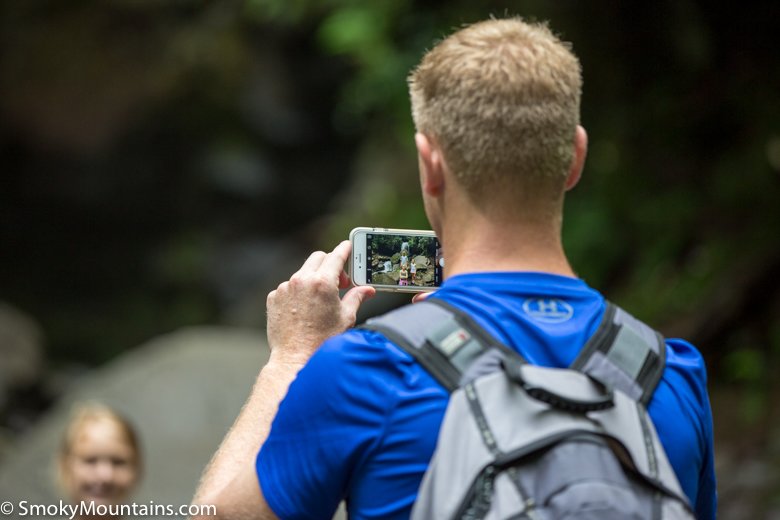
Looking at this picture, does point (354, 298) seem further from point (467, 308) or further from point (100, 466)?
point (100, 466)

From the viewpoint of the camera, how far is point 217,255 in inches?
629

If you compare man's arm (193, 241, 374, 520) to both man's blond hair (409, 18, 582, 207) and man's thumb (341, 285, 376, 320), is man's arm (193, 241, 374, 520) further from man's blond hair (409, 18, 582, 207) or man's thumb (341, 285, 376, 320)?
man's blond hair (409, 18, 582, 207)

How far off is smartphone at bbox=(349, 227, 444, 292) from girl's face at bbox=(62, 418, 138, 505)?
2.53 meters

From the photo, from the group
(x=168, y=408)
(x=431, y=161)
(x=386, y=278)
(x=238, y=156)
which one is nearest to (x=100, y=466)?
(x=386, y=278)

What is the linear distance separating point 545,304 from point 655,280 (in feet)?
18.7

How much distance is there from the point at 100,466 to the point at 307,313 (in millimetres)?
2711

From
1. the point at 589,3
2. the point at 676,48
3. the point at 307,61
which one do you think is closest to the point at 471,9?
the point at 589,3

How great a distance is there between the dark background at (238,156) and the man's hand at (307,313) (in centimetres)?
535

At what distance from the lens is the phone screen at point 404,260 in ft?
6.83

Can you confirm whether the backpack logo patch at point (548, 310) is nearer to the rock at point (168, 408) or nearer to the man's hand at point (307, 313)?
the man's hand at point (307, 313)

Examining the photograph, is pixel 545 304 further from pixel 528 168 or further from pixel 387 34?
pixel 387 34

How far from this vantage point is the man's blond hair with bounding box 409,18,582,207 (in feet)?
5.21

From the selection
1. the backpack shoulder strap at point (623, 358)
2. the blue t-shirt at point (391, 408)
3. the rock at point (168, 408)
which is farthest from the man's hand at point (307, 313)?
the rock at point (168, 408)

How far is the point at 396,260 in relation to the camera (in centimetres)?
211
